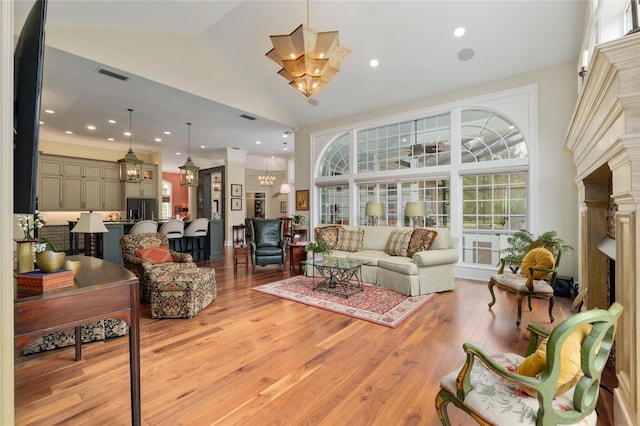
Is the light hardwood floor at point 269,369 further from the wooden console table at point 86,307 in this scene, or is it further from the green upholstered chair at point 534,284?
the wooden console table at point 86,307

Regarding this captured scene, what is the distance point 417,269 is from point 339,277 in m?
1.29

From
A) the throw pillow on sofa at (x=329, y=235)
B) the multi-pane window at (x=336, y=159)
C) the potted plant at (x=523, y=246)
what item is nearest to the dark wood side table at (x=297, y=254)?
the throw pillow on sofa at (x=329, y=235)

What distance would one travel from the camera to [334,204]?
7301mm

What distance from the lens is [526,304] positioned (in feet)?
12.8

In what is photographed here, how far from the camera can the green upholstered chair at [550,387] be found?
1.07 metres

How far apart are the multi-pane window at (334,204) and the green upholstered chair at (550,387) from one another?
5.71m

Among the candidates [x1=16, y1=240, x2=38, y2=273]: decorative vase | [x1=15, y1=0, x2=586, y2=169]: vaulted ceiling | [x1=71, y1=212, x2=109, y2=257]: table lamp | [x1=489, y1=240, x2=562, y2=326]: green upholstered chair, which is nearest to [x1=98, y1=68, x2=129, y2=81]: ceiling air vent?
[x1=15, y1=0, x2=586, y2=169]: vaulted ceiling

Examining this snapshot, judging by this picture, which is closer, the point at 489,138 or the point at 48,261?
the point at 48,261

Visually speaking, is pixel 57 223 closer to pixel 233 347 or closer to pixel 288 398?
pixel 233 347

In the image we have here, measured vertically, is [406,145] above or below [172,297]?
above

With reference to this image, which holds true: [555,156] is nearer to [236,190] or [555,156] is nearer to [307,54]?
[307,54]

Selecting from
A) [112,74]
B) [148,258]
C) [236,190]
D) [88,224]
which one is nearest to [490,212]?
[148,258]
